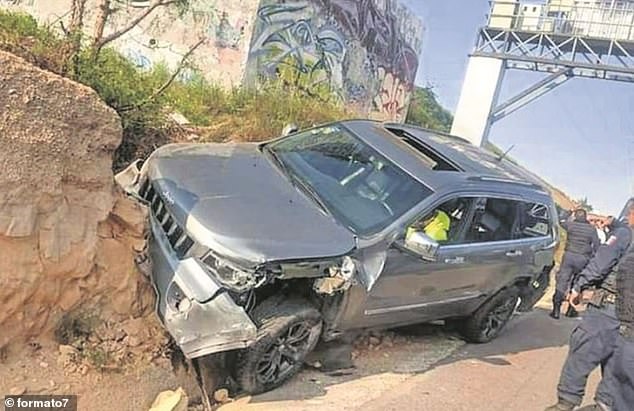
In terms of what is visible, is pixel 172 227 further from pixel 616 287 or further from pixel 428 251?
pixel 616 287

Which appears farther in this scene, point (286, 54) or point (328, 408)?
point (286, 54)

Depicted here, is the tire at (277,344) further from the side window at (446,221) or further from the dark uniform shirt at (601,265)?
the dark uniform shirt at (601,265)

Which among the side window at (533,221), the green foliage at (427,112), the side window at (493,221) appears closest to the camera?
the side window at (493,221)

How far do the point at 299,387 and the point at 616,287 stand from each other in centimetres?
234

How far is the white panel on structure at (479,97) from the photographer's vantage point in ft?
68.6

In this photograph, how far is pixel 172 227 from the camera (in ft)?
15.6

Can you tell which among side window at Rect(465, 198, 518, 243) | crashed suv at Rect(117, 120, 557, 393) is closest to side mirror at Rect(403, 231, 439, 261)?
crashed suv at Rect(117, 120, 557, 393)

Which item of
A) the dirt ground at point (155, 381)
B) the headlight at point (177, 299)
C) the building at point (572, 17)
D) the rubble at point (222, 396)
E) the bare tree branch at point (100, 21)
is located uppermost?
the building at point (572, 17)

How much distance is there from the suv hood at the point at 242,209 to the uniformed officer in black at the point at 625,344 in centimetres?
183

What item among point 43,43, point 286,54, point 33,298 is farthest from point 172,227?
point 286,54

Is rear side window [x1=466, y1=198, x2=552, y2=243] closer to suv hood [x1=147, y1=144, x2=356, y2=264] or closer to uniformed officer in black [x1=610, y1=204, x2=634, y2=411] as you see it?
suv hood [x1=147, y1=144, x2=356, y2=264]

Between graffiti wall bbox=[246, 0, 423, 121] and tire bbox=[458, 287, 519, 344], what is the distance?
23.5 feet

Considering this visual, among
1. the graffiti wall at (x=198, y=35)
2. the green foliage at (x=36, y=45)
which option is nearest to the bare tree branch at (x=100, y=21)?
the green foliage at (x=36, y=45)

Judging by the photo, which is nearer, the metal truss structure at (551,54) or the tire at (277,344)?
the tire at (277,344)
